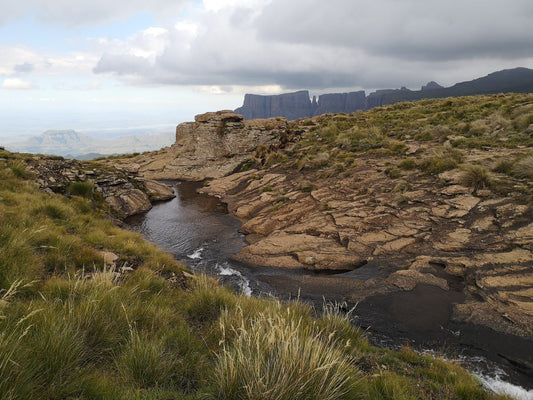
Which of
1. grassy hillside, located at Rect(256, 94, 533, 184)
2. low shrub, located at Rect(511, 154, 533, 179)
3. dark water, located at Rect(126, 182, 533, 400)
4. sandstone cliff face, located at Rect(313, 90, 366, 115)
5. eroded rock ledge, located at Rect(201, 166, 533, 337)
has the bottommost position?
dark water, located at Rect(126, 182, 533, 400)

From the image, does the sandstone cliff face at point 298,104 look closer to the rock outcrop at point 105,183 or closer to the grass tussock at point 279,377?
the rock outcrop at point 105,183

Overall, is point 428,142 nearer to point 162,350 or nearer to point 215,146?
point 162,350

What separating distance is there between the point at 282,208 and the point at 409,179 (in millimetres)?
7316

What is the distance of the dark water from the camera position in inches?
220

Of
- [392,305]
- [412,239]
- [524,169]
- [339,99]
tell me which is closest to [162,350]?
[392,305]

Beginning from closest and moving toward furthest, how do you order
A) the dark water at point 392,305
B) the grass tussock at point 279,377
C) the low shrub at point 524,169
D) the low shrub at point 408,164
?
the grass tussock at point 279,377 < the dark water at point 392,305 < the low shrub at point 524,169 < the low shrub at point 408,164

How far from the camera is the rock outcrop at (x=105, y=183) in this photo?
16047mm

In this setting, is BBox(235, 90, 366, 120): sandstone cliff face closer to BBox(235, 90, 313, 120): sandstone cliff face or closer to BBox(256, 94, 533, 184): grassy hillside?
BBox(235, 90, 313, 120): sandstone cliff face

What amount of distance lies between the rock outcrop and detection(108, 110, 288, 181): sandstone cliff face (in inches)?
346

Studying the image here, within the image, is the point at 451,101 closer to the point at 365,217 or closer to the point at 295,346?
the point at 365,217

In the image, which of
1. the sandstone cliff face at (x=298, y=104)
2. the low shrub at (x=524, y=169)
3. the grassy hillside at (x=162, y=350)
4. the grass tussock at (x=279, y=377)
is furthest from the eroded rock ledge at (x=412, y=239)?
the sandstone cliff face at (x=298, y=104)

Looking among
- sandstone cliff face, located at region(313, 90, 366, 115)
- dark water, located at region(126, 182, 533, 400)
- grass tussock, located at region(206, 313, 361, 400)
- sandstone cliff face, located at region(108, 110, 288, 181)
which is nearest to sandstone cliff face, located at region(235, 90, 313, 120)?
sandstone cliff face, located at region(313, 90, 366, 115)

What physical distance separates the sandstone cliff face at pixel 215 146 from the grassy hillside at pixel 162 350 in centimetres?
2593

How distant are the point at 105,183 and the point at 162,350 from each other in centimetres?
2000
